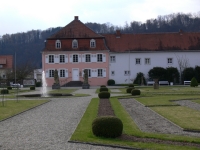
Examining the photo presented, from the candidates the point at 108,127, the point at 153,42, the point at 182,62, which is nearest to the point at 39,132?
the point at 108,127

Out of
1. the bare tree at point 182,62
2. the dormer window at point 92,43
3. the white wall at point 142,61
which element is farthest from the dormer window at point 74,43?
the bare tree at point 182,62

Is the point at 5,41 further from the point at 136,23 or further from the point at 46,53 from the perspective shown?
the point at 46,53

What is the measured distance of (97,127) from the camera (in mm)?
10445

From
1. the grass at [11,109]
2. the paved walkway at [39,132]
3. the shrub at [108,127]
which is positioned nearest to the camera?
the paved walkway at [39,132]

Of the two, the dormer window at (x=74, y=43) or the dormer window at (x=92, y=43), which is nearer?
the dormer window at (x=92, y=43)

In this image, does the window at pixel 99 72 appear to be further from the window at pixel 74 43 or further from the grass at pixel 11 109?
the grass at pixel 11 109

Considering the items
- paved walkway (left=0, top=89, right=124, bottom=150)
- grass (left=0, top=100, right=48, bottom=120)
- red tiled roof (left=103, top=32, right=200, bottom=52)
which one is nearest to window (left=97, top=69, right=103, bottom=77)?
red tiled roof (left=103, top=32, right=200, bottom=52)

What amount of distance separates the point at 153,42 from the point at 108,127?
46.1 meters

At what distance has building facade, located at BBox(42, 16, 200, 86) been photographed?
177 ft

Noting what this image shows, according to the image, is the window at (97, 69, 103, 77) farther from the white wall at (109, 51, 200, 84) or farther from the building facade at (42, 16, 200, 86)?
the white wall at (109, 51, 200, 84)

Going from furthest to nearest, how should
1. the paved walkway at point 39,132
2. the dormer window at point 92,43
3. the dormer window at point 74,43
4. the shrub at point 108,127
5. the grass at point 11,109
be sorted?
the dormer window at point 74,43 → the dormer window at point 92,43 → the grass at point 11,109 → the shrub at point 108,127 → the paved walkway at point 39,132

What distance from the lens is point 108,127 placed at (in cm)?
1030

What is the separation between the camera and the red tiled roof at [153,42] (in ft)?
178

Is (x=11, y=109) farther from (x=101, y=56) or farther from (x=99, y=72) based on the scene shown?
(x=99, y=72)
